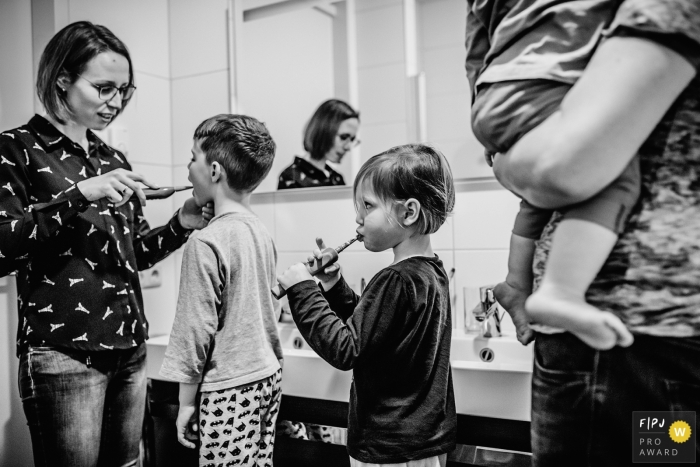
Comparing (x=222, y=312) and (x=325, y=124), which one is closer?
(x=222, y=312)

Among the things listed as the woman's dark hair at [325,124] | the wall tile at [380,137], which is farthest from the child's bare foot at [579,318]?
the woman's dark hair at [325,124]

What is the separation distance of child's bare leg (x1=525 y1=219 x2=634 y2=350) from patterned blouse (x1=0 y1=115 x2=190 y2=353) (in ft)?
3.10

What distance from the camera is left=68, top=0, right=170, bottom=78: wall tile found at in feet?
5.90

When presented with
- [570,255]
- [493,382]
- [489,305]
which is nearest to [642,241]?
[570,255]

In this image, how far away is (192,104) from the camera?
2.04 metres

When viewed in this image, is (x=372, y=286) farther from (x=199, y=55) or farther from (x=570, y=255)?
(x=199, y=55)

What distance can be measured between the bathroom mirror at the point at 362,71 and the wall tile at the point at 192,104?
7 centimetres

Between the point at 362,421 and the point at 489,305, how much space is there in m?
0.60

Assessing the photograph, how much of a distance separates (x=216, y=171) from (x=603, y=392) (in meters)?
0.95

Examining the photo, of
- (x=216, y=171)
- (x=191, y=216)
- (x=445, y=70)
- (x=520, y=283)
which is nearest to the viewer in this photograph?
(x=520, y=283)

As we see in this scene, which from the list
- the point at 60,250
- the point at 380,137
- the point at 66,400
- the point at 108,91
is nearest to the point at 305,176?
the point at 380,137

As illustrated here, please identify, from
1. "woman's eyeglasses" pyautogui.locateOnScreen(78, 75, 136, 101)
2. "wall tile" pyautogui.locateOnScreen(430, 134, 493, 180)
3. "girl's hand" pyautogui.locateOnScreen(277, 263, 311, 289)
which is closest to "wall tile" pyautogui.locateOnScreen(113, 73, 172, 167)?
"woman's eyeglasses" pyautogui.locateOnScreen(78, 75, 136, 101)

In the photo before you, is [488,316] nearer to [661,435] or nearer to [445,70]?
[445,70]

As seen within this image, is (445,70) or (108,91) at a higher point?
(445,70)
